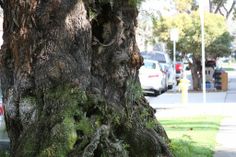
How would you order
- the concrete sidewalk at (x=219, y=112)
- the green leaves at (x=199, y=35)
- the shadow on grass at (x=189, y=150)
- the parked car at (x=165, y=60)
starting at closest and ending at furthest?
the shadow on grass at (x=189, y=150), the concrete sidewalk at (x=219, y=112), the green leaves at (x=199, y=35), the parked car at (x=165, y=60)

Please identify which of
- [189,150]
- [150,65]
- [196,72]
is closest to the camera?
[189,150]

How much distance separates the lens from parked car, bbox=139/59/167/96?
86.4ft

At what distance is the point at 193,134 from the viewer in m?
11.8

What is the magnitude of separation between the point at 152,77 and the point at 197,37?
127 inches

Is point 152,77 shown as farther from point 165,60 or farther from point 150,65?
point 165,60

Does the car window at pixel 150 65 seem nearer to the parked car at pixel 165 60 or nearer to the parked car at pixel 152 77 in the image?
the parked car at pixel 152 77

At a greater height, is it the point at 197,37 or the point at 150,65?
the point at 197,37

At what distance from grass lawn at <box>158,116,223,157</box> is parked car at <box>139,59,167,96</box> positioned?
36.5 ft

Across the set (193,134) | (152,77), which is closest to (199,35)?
(152,77)

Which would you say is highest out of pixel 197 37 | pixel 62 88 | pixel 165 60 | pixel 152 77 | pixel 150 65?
pixel 197 37

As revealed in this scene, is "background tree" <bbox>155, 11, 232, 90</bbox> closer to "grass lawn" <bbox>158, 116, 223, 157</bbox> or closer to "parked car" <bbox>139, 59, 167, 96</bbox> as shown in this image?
"parked car" <bbox>139, 59, 167, 96</bbox>

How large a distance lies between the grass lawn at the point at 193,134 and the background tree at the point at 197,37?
509 inches

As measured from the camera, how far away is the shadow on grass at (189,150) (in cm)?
860

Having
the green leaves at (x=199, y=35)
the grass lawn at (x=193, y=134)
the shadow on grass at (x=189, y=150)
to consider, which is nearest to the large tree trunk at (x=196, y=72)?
the green leaves at (x=199, y=35)
